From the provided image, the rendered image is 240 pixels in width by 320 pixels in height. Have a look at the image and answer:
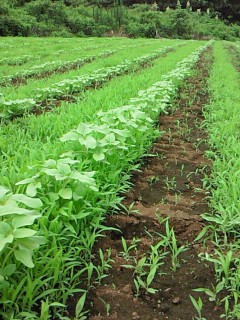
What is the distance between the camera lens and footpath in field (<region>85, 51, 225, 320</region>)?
1.79 metres

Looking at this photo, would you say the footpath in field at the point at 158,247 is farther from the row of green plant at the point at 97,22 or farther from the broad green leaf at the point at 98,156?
the row of green plant at the point at 97,22

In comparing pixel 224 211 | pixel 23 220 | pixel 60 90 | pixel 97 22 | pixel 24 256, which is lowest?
pixel 97 22

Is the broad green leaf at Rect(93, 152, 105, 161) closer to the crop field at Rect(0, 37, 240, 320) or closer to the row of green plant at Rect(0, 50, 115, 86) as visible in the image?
the crop field at Rect(0, 37, 240, 320)

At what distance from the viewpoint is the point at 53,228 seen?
6.63ft

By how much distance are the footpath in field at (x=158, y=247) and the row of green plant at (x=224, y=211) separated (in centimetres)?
7

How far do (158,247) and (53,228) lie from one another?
0.63m

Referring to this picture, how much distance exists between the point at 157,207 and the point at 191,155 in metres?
1.28

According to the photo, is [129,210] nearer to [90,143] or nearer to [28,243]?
[90,143]

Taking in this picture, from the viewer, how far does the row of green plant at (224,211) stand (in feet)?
6.15

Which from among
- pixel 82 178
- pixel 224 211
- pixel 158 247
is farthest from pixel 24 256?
pixel 224 211

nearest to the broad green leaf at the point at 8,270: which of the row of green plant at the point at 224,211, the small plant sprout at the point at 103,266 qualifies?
the small plant sprout at the point at 103,266

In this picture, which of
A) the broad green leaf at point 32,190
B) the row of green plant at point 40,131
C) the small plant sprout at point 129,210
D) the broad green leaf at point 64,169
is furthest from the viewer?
the row of green plant at point 40,131

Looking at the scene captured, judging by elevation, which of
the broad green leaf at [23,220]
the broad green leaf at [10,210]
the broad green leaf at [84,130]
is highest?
the broad green leaf at [10,210]

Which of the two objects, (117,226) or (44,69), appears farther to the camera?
(44,69)
